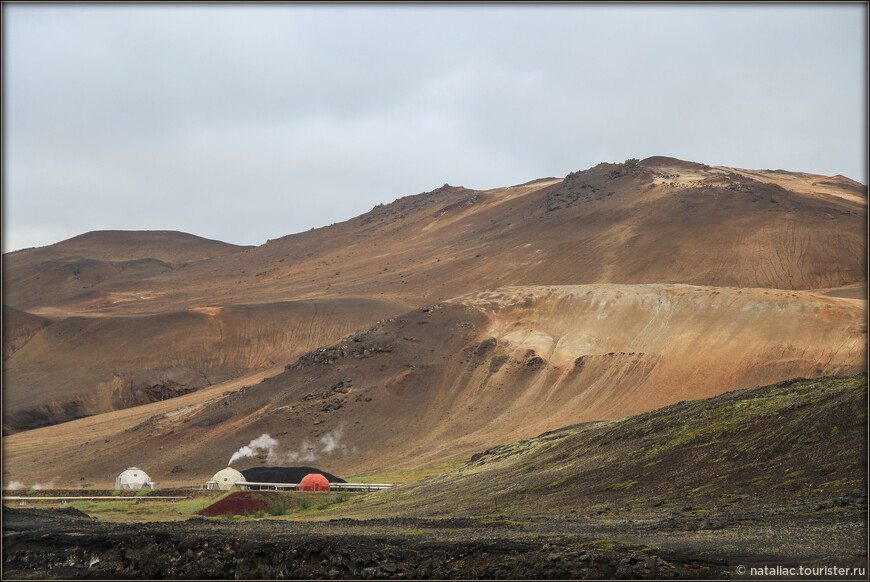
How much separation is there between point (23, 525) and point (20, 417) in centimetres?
6483

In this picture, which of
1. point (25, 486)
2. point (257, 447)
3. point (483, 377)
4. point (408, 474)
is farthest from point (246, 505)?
point (483, 377)

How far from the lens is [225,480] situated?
179 feet

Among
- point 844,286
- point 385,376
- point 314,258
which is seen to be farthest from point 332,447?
point 314,258

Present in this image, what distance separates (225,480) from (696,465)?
32.2 metres

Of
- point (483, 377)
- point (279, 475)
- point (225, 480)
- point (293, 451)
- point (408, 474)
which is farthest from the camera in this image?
point (483, 377)

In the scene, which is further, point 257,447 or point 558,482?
point 257,447

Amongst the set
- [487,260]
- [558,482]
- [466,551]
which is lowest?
[558,482]

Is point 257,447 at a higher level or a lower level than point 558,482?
lower

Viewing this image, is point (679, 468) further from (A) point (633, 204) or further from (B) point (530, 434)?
(A) point (633, 204)

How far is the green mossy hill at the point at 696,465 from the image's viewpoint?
26347 mm

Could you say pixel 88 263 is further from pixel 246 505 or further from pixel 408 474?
pixel 246 505

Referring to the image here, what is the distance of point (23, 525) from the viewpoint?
90.0 ft

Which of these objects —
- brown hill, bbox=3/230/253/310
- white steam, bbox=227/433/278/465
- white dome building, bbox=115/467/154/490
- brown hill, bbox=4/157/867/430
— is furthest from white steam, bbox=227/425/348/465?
brown hill, bbox=3/230/253/310

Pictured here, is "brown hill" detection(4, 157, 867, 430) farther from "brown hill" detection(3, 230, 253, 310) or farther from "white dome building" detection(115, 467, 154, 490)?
"white dome building" detection(115, 467, 154, 490)
